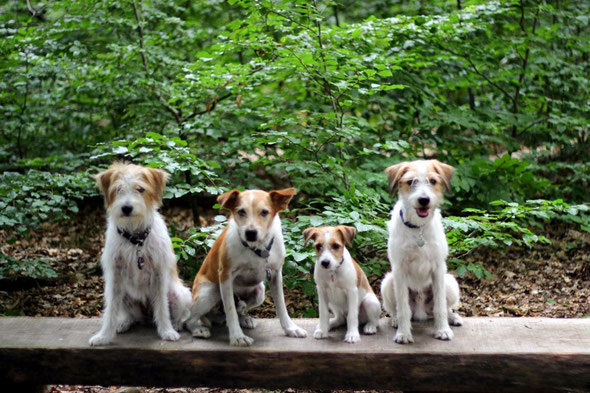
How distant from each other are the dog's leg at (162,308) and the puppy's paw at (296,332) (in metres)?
0.81

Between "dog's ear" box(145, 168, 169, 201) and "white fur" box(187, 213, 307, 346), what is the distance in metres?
0.56

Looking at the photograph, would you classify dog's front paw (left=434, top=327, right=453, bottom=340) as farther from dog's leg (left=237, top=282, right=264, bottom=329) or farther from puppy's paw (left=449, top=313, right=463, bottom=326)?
dog's leg (left=237, top=282, right=264, bottom=329)

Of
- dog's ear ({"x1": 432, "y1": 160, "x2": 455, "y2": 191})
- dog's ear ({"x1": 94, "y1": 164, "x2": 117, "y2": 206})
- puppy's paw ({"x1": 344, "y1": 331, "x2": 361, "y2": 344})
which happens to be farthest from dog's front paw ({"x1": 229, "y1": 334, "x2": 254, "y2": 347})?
dog's ear ({"x1": 432, "y1": 160, "x2": 455, "y2": 191})

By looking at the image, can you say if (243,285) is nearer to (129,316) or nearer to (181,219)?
(129,316)

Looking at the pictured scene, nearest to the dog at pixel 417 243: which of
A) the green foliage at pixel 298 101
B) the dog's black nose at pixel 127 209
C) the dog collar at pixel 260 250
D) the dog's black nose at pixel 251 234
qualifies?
the green foliage at pixel 298 101

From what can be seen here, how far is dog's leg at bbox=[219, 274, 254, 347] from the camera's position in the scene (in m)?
3.63

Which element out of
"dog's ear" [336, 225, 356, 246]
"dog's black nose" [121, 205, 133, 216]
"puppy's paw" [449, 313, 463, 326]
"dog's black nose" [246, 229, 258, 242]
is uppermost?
"dog's black nose" [121, 205, 133, 216]

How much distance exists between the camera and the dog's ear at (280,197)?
360cm

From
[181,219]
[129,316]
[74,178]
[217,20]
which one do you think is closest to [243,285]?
[129,316]

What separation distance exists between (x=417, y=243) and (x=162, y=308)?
1898mm

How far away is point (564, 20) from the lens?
809cm

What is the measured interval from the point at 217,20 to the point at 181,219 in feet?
12.1

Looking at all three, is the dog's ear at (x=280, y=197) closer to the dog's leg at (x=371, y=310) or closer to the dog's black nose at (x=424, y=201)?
the dog's black nose at (x=424, y=201)

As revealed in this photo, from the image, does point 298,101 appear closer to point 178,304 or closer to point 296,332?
point 178,304
